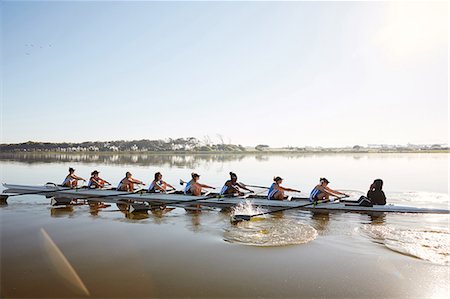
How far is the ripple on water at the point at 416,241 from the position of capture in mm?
8242

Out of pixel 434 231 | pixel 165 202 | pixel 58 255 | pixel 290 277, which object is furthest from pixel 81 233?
pixel 434 231

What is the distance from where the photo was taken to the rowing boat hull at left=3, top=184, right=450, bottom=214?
13773mm

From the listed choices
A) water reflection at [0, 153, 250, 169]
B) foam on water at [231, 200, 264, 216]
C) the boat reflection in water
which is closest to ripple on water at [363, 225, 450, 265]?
foam on water at [231, 200, 264, 216]

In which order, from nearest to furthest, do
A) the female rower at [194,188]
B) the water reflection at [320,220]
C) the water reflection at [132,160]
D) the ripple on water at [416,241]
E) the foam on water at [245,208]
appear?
the ripple on water at [416,241] < the water reflection at [320,220] < the foam on water at [245,208] < the female rower at [194,188] < the water reflection at [132,160]

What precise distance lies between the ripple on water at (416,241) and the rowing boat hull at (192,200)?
Answer: 8.53 feet

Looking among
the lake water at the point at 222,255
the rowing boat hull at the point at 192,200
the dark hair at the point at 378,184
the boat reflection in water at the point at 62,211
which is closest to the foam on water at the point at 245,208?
the rowing boat hull at the point at 192,200

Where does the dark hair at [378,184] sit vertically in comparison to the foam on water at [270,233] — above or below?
above

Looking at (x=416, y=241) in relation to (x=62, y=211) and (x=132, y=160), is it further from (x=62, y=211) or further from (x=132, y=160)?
(x=132, y=160)

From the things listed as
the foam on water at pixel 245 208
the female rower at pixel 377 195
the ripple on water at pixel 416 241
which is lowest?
the ripple on water at pixel 416 241

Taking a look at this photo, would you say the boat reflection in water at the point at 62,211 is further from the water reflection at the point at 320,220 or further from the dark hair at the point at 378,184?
the dark hair at the point at 378,184

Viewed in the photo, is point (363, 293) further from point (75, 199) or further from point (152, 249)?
point (75, 199)

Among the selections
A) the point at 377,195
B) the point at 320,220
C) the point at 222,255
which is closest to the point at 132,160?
the point at 377,195

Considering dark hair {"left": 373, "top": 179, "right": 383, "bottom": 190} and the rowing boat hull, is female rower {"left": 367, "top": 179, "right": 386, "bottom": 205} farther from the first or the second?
the rowing boat hull

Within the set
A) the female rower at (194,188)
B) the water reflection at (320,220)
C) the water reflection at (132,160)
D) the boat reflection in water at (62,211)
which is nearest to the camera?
the water reflection at (320,220)
